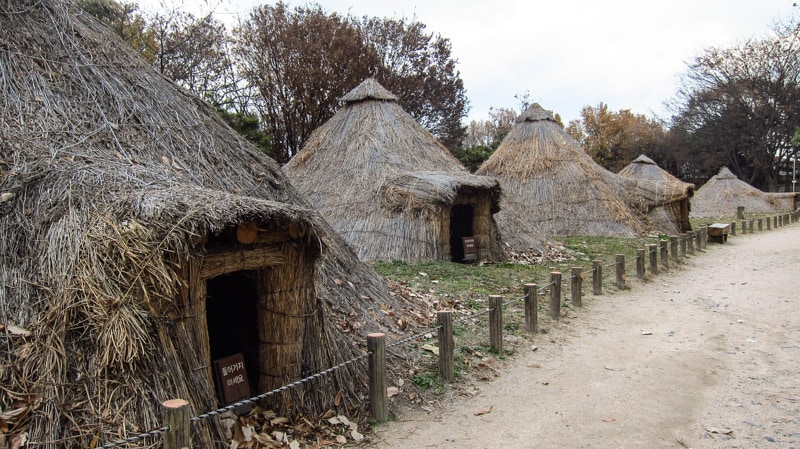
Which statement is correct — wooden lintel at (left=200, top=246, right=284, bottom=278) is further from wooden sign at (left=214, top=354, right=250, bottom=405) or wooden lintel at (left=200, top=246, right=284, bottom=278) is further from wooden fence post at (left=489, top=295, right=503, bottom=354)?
wooden fence post at (left=489, top=295, right=503, bottom=354)

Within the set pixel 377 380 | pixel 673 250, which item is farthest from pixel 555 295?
pixel 673 250

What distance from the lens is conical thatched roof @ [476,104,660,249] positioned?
67.4 ft

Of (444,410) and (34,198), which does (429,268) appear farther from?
(34,198)

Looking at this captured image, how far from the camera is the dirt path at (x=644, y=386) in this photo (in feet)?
16.1

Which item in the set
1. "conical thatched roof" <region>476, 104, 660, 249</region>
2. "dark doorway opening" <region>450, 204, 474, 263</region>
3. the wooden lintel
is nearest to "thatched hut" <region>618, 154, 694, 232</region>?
"conical thatched roof" <region>476, 104, 660, 249</region>

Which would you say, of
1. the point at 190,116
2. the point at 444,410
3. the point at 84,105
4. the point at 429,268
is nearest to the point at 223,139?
the point at 190,116

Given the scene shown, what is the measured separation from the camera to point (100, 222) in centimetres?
408

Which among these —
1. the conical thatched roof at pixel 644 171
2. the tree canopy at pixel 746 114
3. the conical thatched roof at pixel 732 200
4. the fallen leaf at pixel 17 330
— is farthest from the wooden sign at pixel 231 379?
the tree canopy at pixel 746 114

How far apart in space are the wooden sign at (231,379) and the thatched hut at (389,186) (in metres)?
8.02

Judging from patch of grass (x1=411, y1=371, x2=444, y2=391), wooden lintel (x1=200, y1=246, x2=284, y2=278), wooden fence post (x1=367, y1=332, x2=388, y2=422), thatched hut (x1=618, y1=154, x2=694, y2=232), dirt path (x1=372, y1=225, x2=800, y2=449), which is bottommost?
dirt path (x1=372, y1=225, x2=800, y2=449)

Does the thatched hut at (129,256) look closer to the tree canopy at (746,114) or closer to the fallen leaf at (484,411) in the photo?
the fallen leaf at (484,411)

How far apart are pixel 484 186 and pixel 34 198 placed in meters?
10.4

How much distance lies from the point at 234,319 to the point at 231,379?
1.02 meters

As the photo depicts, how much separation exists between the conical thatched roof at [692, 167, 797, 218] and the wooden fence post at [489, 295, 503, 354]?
30036mm
